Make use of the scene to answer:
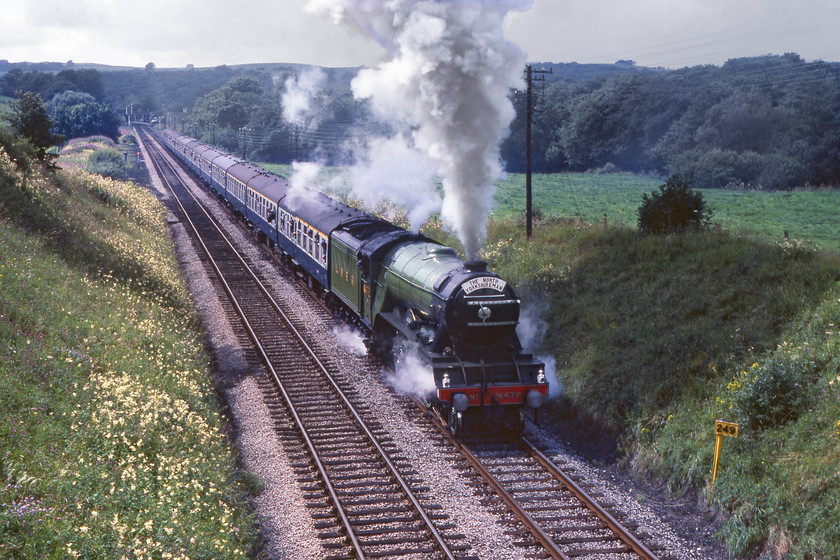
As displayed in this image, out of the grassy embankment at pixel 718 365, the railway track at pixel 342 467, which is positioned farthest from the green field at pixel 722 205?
the railway track at pixel 342 467

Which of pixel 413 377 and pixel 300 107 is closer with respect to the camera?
pixel 413 377

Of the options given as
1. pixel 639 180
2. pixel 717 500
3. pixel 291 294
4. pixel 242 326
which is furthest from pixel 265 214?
pixel 639 180

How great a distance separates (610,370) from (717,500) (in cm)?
457

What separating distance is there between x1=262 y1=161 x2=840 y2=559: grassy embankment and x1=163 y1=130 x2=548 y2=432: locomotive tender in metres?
2.28

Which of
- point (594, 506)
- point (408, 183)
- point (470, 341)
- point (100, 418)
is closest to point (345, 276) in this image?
point (408, 183)

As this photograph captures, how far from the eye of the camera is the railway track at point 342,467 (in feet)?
32.3

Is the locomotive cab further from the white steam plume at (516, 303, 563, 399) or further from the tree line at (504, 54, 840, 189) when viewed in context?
the tree line at (504, 54, 840, 189)

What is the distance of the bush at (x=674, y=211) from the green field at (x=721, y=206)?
718mm

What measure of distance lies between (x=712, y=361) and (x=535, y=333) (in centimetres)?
568

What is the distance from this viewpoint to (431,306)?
1399 centimetres

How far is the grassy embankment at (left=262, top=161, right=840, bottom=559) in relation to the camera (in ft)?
32.5

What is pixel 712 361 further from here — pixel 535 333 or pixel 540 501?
pixel 535 333

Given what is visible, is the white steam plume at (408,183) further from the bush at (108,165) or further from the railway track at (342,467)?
the bush at (108,165)

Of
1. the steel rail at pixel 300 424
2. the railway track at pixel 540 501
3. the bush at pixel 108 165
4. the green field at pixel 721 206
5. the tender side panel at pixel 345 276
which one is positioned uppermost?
the bush at pixel 108 165
